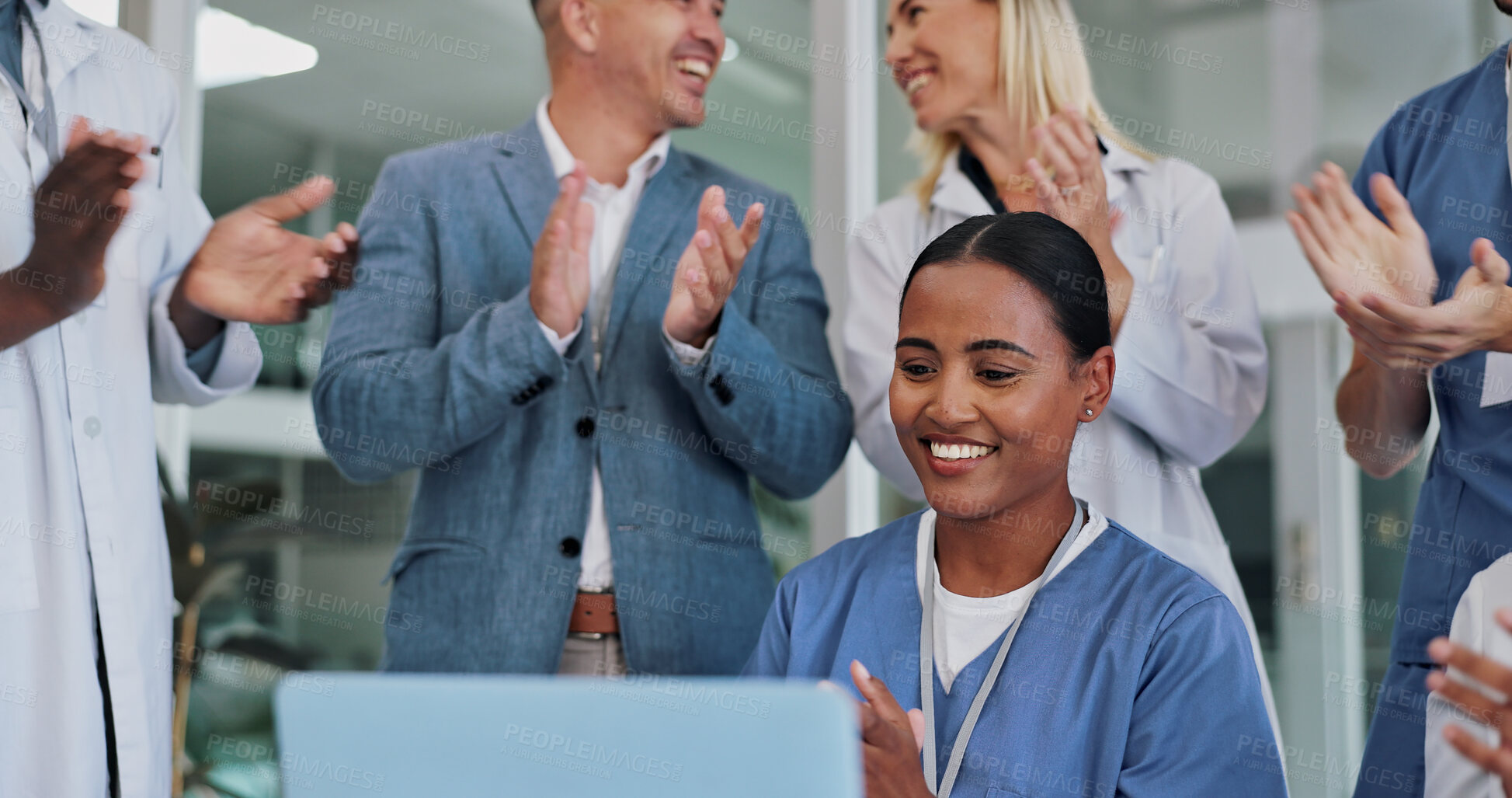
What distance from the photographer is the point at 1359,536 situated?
3396 millimetres

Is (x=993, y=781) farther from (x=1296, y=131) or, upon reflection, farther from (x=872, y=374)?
(x=1296, y=131)

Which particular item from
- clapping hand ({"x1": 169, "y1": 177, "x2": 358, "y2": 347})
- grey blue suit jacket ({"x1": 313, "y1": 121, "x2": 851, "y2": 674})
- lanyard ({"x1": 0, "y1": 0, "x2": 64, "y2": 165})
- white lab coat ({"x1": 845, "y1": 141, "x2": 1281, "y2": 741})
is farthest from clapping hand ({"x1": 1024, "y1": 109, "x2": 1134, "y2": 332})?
lanyard ({"x1": 0, "y1": 0, "x2": 64, "y2": 165})

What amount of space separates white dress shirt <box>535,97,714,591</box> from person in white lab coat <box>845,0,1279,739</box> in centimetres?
44

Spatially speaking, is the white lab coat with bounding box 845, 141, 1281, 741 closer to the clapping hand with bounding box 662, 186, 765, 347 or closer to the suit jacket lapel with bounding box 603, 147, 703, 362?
the clapping hand with bounding box 662, 186, 765, 347

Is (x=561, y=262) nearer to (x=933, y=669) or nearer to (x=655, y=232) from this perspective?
(x=655, y=232)

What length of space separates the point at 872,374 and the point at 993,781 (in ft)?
3.00

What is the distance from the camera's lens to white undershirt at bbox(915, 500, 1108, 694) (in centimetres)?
158

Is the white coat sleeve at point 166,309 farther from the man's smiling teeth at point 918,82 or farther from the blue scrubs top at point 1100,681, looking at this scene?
the man's smiling teeth at point 918,82

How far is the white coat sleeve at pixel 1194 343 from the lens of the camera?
1985 millimetres

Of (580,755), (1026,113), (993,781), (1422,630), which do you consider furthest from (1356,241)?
(580,755)

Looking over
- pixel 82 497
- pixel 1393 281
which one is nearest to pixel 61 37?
pixel 82 497

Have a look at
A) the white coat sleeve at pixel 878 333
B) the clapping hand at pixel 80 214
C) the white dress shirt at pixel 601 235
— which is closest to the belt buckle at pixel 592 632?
the white dress shirt at pixel 601 235

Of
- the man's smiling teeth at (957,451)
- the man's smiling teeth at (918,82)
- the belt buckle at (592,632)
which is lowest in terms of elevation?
the belt buckle at (592,632)

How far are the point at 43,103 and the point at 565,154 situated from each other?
877 mm
